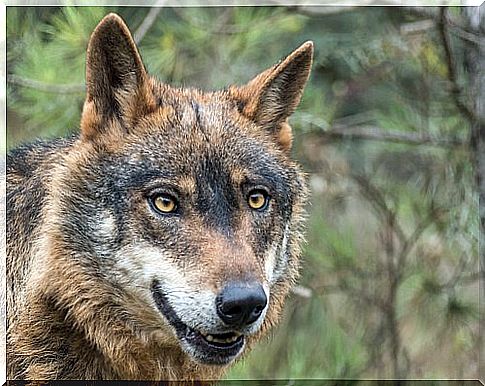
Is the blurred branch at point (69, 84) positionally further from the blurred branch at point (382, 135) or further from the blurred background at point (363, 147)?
the blurred branch at point (382, 135)

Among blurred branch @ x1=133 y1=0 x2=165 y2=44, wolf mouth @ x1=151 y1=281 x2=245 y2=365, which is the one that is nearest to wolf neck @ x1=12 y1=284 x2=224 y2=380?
wolf mouth @ x1=151 y1=281 x2=245 y2=365

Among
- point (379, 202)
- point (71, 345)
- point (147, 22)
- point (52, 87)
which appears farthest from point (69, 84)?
point (379, 202)

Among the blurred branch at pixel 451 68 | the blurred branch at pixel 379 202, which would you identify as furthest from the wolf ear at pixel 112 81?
the blurred branch at pixel 379 202

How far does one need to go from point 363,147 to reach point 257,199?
2190 millimetres

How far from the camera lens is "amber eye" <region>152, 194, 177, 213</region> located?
2.03 meters

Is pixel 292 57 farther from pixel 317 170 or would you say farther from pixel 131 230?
pixel 317 170

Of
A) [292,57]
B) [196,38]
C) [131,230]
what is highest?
[292,57]

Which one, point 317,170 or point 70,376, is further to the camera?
point 317,170

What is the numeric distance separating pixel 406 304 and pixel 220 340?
243 centimetres

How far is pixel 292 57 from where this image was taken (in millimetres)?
2328

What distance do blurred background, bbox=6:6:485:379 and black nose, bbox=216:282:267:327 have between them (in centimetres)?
146

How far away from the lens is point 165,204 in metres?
2.04

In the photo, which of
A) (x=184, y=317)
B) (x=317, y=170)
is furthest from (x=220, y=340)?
(x=317, y=170)

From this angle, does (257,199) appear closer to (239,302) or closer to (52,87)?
(239,302)
